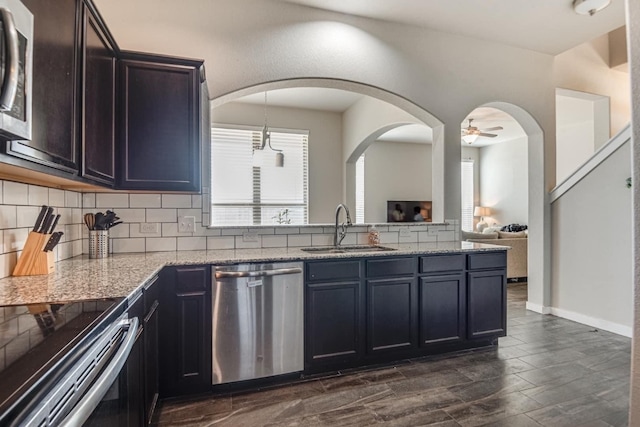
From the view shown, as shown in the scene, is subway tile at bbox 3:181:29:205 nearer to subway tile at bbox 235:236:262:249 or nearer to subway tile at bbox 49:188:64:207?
subway tile at bbox 49:188:64:207

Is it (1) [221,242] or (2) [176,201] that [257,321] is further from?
(2) [176,201]

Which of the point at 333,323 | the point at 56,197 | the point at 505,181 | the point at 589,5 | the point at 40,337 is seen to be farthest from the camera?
the point at 505,181

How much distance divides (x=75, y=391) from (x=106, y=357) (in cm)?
22

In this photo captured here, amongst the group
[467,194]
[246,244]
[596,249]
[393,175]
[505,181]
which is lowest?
[596,249]

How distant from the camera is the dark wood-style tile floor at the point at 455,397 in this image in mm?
1989

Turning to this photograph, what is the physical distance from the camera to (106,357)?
104 cm

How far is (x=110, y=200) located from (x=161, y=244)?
500mm

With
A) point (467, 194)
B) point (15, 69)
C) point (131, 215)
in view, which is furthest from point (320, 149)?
point (15, 69)

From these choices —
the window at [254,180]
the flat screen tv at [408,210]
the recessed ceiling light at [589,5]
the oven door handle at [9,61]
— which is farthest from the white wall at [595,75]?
the oven door handle at [9,61]

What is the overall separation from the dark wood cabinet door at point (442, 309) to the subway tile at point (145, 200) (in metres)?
2.25

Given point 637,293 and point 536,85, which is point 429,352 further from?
point 536,85

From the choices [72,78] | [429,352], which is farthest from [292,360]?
[72,78]

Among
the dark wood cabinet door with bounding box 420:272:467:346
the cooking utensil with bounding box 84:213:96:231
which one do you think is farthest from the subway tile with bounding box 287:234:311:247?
the cooking utensil with bounding box 84:213:96:231

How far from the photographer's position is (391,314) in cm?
269
